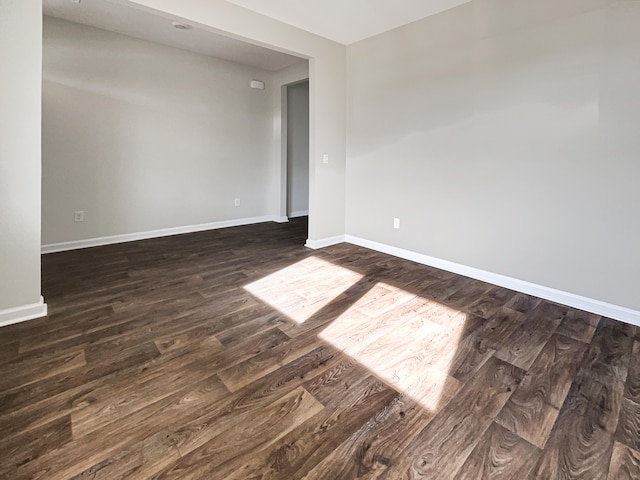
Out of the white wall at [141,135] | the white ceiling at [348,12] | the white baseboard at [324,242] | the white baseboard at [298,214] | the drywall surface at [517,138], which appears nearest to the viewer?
the drywall surface at [517,138]

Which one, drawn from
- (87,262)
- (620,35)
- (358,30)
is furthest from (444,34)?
(87,262)

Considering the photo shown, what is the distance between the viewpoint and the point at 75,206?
4125 millimetres

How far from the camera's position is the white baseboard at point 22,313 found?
7.52 ft

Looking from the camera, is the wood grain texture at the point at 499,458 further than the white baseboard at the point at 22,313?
No

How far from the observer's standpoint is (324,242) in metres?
4.46

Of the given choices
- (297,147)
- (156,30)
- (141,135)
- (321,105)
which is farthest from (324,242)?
(156,30)

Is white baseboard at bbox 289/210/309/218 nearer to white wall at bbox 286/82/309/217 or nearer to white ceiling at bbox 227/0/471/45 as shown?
white wall at bbox 286/82/309/217

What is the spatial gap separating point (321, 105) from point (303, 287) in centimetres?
237

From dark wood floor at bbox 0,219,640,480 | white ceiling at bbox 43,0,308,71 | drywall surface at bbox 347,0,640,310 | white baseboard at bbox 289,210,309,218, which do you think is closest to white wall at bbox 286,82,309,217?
white baseboard at bbox 289,210,309,218

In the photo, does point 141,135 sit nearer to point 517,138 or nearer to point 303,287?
point 303,287

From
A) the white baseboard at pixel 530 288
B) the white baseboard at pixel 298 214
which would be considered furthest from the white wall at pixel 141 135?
the white baseboard at pixel 530 288

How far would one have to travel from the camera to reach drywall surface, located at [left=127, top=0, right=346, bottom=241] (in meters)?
3.41

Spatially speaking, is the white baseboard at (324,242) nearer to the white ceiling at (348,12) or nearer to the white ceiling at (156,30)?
the white ceiling at (348,12)

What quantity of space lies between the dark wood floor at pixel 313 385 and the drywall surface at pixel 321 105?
164cm
